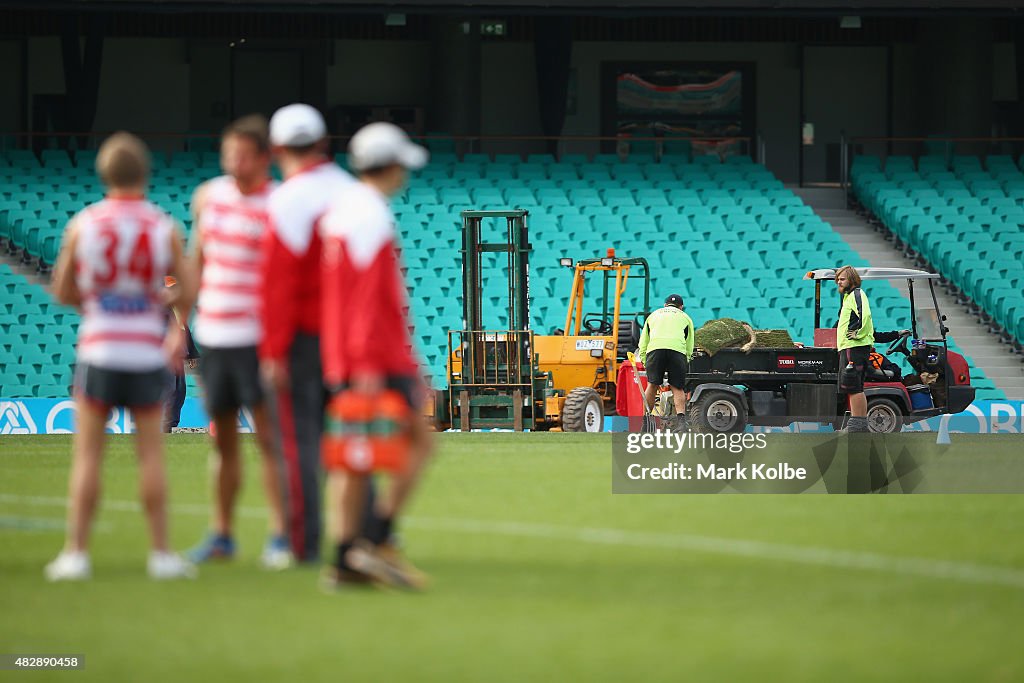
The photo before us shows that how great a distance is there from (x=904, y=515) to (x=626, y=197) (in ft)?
76.9

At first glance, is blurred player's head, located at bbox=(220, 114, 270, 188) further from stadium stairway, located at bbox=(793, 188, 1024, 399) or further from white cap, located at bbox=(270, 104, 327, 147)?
stadium stairway, located at bbox=(793, 188, 1024, 399)

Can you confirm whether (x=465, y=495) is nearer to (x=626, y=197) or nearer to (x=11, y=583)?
(x=11, y=583)

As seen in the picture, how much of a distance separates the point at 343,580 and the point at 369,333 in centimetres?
109

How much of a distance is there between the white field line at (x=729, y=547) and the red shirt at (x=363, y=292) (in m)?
2.46

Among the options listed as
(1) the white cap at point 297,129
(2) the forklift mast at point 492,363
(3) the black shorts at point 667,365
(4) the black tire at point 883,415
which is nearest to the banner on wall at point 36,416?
(2) the forklift mast at point 492,363

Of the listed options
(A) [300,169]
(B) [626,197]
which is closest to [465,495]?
(A) [300,169]

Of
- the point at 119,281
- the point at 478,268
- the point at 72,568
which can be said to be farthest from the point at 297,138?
the point at 478,268

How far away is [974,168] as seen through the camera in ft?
120

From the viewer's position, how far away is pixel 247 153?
823 cm

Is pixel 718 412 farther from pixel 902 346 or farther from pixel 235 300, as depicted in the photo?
pixel 235 300

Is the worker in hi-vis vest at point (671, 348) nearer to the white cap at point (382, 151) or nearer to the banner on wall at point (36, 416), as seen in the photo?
the banner on wall at point (36, 416)

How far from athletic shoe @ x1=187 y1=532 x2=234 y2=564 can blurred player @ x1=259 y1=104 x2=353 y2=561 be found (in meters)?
0.52

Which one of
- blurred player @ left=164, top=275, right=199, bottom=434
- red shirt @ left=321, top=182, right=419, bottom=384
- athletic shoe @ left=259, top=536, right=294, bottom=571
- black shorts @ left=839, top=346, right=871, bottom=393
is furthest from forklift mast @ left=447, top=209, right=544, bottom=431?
Result: red shirt @ left=321, top=182, right=419, bottom=384

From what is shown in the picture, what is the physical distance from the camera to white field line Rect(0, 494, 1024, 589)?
27.0 ft
